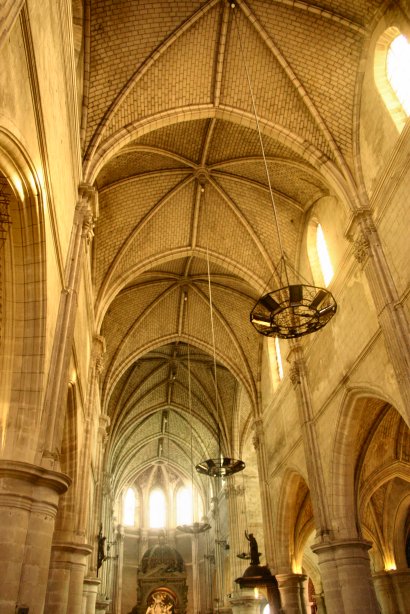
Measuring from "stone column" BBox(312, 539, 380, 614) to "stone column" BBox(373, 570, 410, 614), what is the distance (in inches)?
291

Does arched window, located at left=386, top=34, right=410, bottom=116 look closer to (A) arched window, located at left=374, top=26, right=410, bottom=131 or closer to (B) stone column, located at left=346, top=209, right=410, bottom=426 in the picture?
(A) arched window, located at left=374, top=26, right=410, bottom=131

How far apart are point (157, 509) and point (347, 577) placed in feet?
90.4

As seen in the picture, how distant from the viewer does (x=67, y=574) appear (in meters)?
10.7

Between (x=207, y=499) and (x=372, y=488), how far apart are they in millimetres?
21102

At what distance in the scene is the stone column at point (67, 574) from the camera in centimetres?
1018

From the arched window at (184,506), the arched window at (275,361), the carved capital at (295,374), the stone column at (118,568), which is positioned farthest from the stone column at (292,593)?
the arched window at (184,506)

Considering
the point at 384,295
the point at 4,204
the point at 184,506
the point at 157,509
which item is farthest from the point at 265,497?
the point at 157,509

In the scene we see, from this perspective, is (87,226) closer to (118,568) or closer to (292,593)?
(292,593)

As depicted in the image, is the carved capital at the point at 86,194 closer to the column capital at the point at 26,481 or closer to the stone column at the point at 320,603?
the column capital at the point at 26,481

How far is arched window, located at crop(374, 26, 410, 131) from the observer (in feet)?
34.2

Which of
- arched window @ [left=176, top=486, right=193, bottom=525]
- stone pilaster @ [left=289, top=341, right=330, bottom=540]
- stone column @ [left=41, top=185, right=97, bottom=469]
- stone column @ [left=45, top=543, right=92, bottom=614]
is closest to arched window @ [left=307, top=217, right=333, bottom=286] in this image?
stone pilaster @ [left=289, top=341, right=330, bottom=540]

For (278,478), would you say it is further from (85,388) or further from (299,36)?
(299,36)

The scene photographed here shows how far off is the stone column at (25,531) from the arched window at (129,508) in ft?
101

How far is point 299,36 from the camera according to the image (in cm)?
1198
